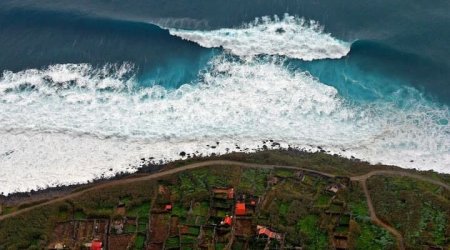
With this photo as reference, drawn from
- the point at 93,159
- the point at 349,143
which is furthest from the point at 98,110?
the point at 349,143

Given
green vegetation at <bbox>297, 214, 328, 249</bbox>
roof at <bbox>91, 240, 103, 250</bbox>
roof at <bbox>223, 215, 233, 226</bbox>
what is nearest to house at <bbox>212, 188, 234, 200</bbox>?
roof at <bbox>223, 215, 233, 226</bbox>

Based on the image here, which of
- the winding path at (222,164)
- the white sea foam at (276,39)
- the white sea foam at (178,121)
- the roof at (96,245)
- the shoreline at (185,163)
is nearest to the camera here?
the roof at (96,245)

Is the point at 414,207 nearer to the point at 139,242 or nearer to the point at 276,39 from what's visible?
the point at 139,242

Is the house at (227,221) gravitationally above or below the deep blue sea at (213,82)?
below

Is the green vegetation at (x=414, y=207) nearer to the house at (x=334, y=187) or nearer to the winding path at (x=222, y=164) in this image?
the winding path at (x=222, y=164)

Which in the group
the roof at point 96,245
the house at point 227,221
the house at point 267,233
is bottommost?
the roof at point 96,245

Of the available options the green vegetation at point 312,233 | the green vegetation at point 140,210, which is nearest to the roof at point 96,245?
the green vegetation at point 140,210
